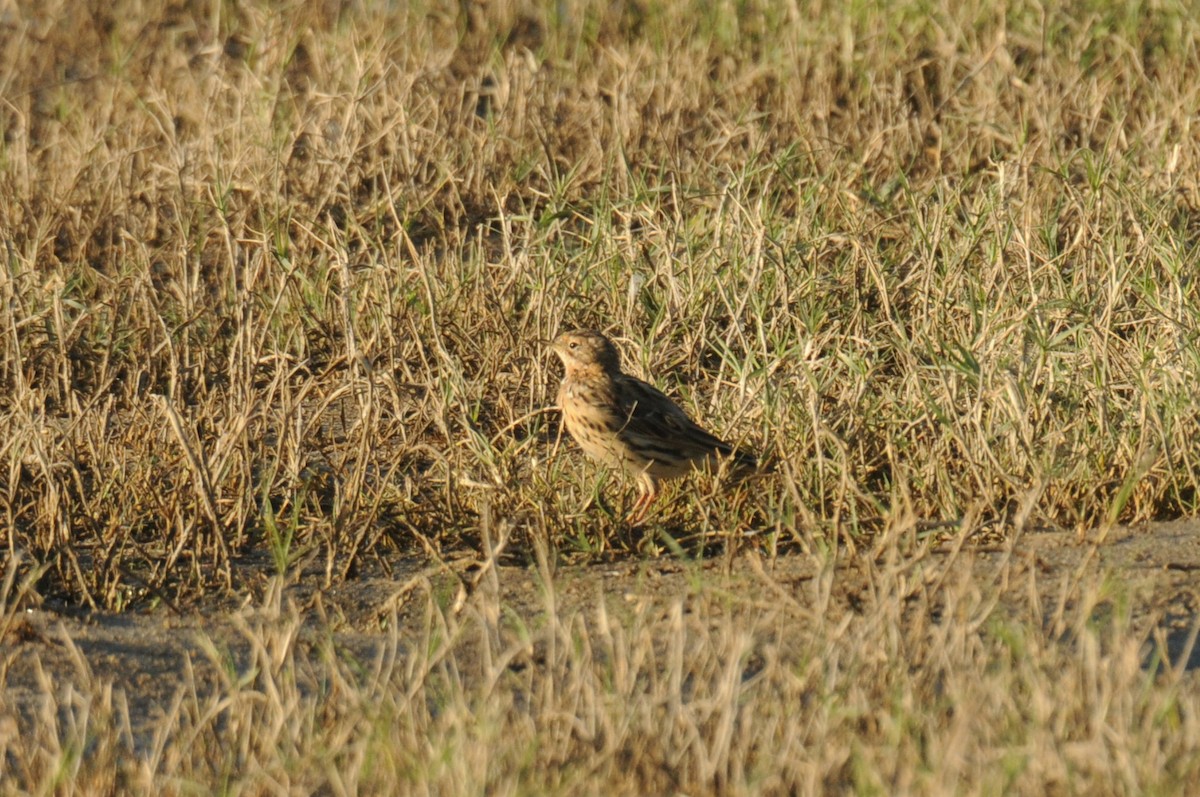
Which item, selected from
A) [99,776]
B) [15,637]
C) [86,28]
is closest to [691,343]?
[15,637]

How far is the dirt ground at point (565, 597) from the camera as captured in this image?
15.1ft

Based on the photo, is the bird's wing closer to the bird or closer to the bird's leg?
the bird

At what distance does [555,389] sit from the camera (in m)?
6.48

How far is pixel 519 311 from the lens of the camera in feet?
23.0

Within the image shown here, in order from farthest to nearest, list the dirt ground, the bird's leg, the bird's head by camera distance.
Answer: the bird's head → the bird's leg → the dirt ground

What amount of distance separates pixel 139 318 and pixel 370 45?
2.71 metres

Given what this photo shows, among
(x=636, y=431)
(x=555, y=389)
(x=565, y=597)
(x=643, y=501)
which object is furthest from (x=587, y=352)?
(x=565, y=597)

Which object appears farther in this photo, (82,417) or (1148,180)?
(1148,180)

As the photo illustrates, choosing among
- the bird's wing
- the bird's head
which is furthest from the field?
the bird's head

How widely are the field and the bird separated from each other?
0.10 metres

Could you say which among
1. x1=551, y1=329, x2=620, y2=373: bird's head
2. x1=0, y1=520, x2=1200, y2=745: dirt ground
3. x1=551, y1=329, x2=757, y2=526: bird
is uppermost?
x1=551, y1=329, x2=620, y2=373: bird's head

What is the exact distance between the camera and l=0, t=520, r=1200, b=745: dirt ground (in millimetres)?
4598

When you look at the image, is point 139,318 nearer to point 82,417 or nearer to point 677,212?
point 82,417

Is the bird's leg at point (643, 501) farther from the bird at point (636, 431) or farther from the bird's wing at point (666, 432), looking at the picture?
the bird's wing at point (666, 432)
